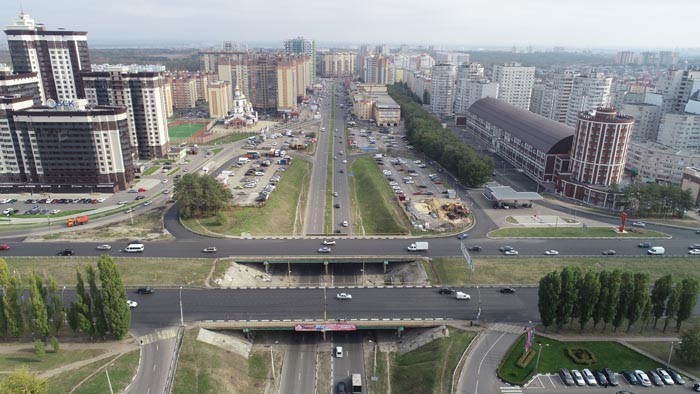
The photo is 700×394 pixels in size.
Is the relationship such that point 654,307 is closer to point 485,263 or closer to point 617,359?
point 617,359

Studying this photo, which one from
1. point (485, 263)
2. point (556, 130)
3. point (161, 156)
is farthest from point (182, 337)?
point (556, 130)

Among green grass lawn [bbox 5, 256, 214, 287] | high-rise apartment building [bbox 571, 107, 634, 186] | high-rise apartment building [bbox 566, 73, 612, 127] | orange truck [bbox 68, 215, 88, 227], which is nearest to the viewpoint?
green grass lawn [bbox 5, 256, 214, 287]

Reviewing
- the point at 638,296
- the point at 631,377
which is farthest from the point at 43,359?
the point at 638,296

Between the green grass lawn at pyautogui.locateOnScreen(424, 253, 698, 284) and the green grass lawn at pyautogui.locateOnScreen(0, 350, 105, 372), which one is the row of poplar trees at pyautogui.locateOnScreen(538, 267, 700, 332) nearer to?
the green grass lawn at pyautogui.locateOnScreen(424, 253, 698, 284)

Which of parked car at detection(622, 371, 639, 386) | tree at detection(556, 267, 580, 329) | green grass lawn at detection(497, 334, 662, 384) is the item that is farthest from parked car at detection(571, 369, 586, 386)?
tree at detection(556, 267, 580, 329)

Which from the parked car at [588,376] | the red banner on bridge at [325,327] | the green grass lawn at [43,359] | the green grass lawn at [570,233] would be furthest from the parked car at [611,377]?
the green grass lawn at [43,359]

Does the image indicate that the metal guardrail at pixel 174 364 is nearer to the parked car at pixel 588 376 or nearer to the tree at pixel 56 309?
the tree at pixel 56 309

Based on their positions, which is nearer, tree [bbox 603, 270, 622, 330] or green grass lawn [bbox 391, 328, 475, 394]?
green grass lawn [bbox 391, 328, 475, 394]

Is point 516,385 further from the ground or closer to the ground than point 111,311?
closer to the ground
